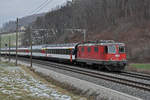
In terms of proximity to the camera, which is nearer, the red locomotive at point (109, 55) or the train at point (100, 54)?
the red locomotive at point (109, 55)

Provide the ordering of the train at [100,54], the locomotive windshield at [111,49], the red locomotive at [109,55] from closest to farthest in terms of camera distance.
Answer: the red locomotive at [109,55] < the train at [100,54] < the locomotive windshield at [111,49]

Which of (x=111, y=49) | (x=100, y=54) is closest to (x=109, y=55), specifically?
(x=111, y=49)

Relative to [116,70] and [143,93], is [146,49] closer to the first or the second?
[116,70]

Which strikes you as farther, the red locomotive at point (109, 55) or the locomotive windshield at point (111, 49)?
the locomotive windshield at point (111, 49)

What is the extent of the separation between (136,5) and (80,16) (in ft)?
97.0

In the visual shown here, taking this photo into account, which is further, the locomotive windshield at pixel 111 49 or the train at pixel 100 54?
the locomotive windshield at pixel 111 49

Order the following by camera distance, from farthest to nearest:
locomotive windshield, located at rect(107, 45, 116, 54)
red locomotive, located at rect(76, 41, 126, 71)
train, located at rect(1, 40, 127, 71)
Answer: locomotive windshield, located at rect(107, 45, 116, 54), train, located at rect(1, 40, 127, 71), red locomotive, located at rect(76, 41, 126, 71)

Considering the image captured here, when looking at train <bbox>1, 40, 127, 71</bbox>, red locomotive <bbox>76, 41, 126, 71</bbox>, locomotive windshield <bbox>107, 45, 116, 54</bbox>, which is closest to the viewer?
red locomotive <bbox>76, 41, 126, 71</bbox>

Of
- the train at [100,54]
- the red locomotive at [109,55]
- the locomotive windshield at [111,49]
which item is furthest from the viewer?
the locomotive windshield at [111,49]

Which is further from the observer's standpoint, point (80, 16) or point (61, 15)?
point (61, 15)

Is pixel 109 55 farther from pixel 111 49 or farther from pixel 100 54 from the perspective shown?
pixel 100 54

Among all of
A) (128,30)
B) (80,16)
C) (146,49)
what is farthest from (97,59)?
(80,16)

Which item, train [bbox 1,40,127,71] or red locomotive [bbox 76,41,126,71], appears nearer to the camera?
red locomotive [bbox 76,41,126,71]

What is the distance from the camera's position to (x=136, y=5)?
85.3 m
